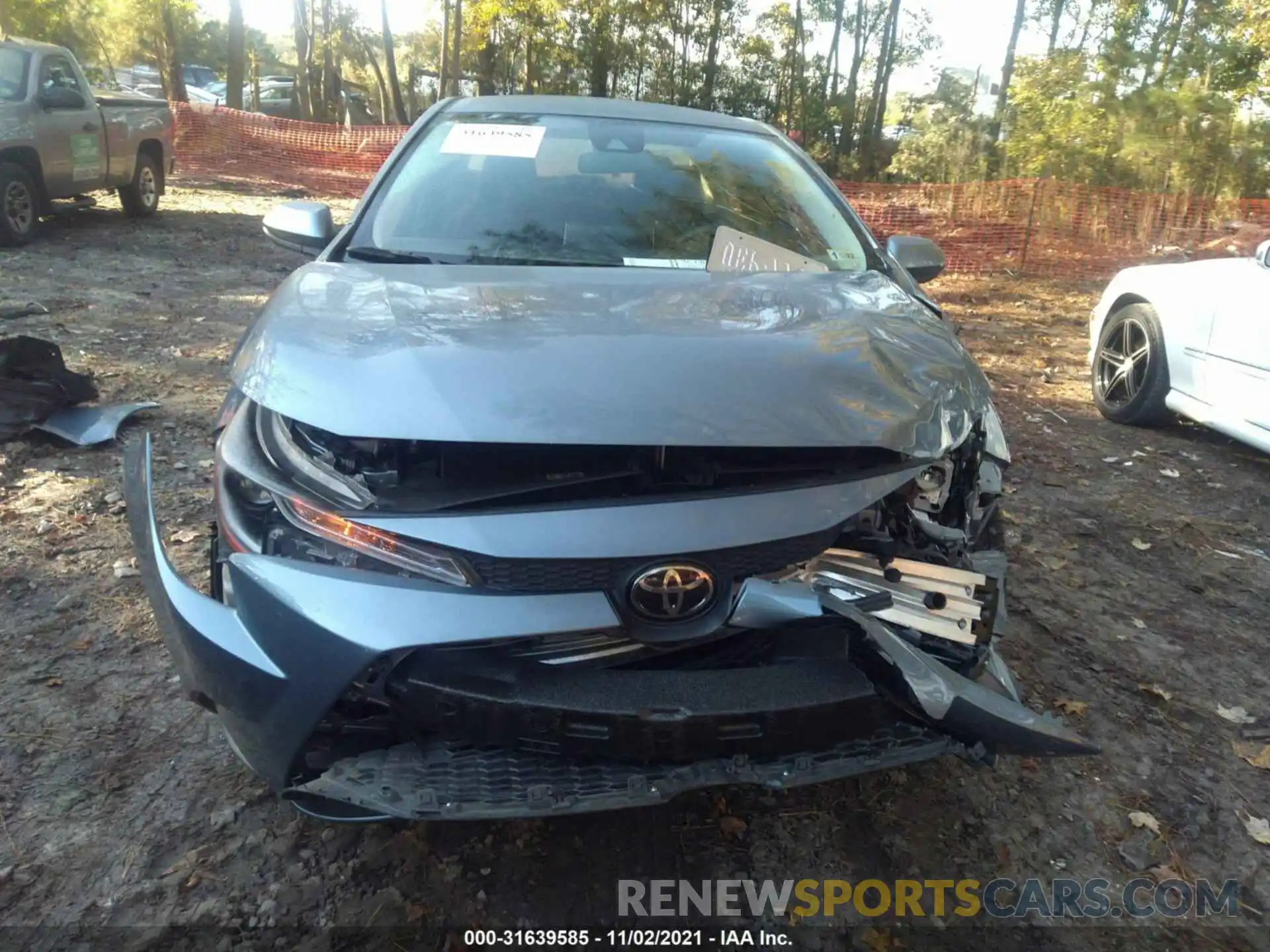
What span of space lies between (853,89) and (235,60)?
14292mm

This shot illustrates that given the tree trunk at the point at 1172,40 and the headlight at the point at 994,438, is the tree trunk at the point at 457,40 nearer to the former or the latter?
the tree trunk at the point at 1172,40

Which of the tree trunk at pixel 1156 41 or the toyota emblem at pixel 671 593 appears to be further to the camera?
the tree trunk at pixel 1156 41

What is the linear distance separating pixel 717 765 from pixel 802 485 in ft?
1.90

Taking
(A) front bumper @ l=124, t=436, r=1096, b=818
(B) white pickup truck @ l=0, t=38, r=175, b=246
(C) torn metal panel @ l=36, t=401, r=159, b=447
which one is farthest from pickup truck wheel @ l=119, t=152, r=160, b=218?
(A) front bumper @ l=124, t=436, r=1096, b=818

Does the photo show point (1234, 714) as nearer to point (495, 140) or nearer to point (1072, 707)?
point (1072, 707)

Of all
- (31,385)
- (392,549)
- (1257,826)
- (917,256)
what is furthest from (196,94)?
(1257,826)

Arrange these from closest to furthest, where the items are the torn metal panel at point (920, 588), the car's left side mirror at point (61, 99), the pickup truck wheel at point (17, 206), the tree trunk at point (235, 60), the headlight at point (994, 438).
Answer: the torn metal panel at point (920, 588) < the headlight at point (994, 438) < the pickup truck wheel at point (17, 206) < the car's left side mirror at point (61, 99) < the tree trunk at point (235, 60)

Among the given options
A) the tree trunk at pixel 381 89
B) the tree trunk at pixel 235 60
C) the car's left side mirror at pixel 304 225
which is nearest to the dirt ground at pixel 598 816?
the car's left side mirror at pixel 304 225

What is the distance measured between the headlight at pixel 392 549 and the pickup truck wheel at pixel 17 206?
8511mm

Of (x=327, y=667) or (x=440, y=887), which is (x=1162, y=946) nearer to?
(x=440, y=887)

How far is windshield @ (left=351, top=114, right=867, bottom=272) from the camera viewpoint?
2941mm

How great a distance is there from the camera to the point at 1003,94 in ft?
65.9

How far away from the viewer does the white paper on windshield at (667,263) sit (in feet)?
9.48

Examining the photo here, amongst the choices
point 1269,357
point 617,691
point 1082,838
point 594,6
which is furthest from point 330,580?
point 594,6
